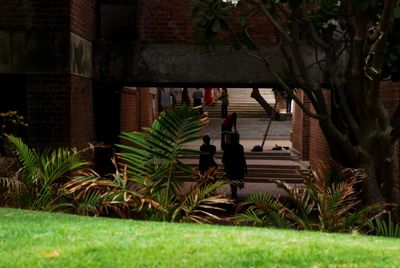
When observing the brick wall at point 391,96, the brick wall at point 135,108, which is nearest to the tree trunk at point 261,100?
the brick wall at point 135,108

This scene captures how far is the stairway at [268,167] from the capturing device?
792 inches

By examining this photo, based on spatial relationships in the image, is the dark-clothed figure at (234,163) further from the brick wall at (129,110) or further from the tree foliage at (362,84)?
the tree foliage at (362,84)

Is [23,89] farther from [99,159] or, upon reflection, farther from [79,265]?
[79,265]

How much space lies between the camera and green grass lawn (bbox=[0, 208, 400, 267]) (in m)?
5.14

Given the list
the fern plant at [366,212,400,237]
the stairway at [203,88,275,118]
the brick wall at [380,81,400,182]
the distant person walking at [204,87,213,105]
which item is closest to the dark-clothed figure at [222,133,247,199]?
the brick wall at [380,81,400,182]

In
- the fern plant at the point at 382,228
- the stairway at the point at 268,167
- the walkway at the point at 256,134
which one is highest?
the fern plant at the point at 382,228

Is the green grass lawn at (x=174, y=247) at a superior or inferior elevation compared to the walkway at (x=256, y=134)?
superior

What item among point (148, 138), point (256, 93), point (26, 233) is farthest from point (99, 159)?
point (256, 93)

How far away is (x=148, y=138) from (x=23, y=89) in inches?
226

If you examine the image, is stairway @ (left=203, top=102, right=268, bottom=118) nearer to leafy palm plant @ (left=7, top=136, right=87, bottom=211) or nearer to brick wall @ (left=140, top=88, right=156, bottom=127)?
brick wall @ (left=140, top=88, right=156, bottom=127)

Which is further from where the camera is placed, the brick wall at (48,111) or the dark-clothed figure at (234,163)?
the dark-clothed figure at (234,163)

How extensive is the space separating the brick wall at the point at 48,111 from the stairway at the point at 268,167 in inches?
278

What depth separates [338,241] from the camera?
6383 mm

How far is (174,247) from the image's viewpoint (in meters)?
5.61
